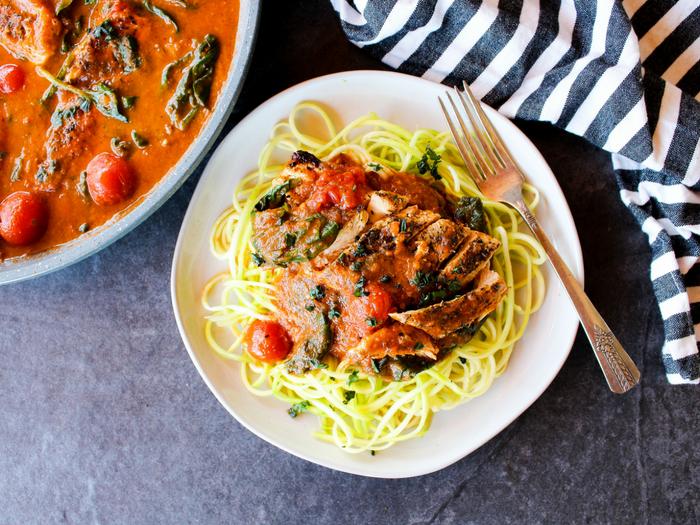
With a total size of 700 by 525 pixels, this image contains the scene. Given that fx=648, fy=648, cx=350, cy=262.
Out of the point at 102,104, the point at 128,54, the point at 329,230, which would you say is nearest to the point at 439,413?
the point at 329,230

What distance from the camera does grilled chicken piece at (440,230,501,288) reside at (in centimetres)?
348

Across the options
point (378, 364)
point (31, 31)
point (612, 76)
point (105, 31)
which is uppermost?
point (612, 76)

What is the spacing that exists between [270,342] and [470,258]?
3.96 ft

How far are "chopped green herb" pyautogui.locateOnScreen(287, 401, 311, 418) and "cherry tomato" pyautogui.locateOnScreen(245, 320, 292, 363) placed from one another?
0.39 metres

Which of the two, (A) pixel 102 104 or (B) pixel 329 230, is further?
(A) pixel 102 104

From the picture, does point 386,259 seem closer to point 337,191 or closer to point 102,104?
point 337,191

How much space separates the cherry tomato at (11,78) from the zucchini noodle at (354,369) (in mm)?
1498

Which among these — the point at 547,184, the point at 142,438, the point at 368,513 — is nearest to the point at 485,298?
the point at 547,184

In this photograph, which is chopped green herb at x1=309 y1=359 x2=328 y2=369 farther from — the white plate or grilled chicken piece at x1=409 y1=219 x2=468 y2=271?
grilled chicken piece at x1=409 y1=219 x2=468 y2=271

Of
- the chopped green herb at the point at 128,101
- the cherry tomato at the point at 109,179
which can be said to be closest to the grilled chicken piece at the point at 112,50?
the chopped green herb at the point at 128,101

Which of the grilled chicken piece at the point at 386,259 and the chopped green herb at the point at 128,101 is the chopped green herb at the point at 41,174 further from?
the grilled chicken piece at the point at 386,259

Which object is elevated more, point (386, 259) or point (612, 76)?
point (612, 76)

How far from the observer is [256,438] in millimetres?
4230

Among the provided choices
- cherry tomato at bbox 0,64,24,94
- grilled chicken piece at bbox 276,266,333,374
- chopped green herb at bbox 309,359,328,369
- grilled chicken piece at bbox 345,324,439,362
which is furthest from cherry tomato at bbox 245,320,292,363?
cherry tomato at bbox 0,64,24,94
